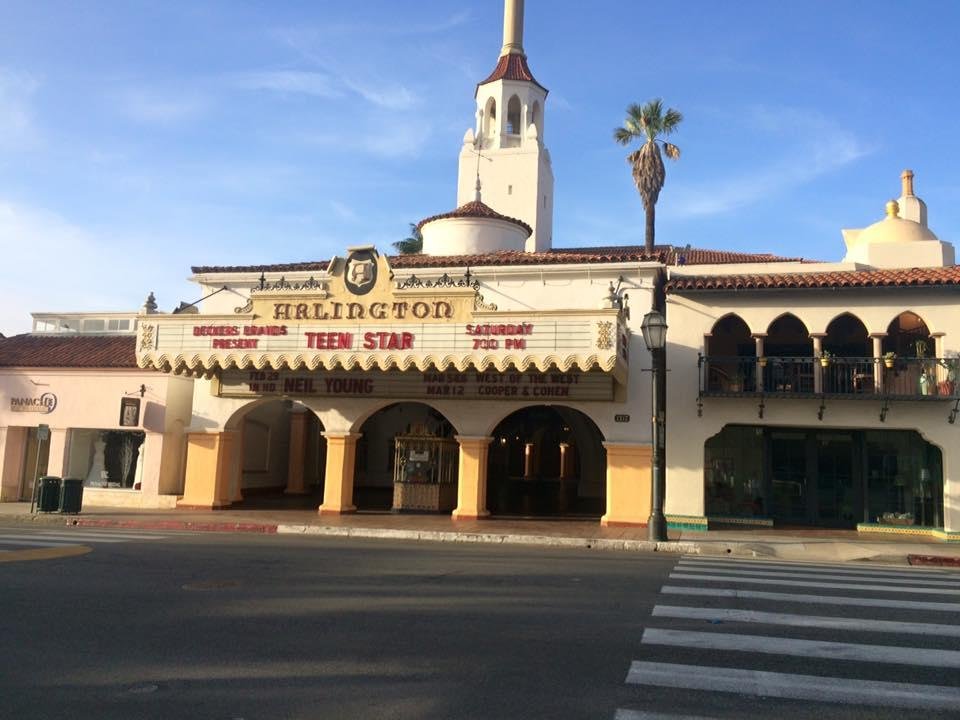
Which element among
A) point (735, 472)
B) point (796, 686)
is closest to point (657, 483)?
point (735, 472)

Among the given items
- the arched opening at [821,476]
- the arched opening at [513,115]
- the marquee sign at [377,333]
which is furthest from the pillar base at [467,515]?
the arched opening at [513,115]

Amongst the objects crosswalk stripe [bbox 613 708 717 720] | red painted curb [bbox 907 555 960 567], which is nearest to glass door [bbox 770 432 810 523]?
red painted curb [bbox 907 555 960 567]

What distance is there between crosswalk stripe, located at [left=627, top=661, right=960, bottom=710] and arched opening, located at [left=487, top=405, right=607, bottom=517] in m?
15.4

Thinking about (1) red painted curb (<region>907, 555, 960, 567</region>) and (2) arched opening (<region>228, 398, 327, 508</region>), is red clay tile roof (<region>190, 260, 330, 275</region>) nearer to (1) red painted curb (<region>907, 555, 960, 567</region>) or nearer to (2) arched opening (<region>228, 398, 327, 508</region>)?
(2) arched opening (<region>228, 398, 327, 508</region>)

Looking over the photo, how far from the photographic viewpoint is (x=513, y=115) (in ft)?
132

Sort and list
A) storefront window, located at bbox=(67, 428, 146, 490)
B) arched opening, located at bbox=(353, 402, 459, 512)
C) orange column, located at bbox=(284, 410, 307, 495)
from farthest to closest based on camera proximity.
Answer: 1. orange column, located at bbox=(284, 410, 307, 495)
2. storefront window, located at bbox=(67, 428, 146, 490)
3. arched opening, located at bbox=(353, 402, 459, 512)

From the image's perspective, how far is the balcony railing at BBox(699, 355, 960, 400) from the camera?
1783 cm

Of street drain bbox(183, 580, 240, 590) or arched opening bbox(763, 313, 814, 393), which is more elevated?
arched opening bbox(763, 313, 814, 393)

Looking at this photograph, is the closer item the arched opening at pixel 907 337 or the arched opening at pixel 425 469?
the arched opening at pixel 907 337

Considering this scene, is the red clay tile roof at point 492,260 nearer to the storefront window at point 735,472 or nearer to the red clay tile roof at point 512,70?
the storefront window at point 735,472

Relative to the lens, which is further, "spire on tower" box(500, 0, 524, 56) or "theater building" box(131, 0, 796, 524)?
"spire on tower" box(500, 0, 524, 56)

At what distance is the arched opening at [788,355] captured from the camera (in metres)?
19.1

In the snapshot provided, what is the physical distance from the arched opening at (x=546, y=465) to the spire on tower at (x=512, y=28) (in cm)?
1989

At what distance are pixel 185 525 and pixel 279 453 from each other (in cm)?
950
